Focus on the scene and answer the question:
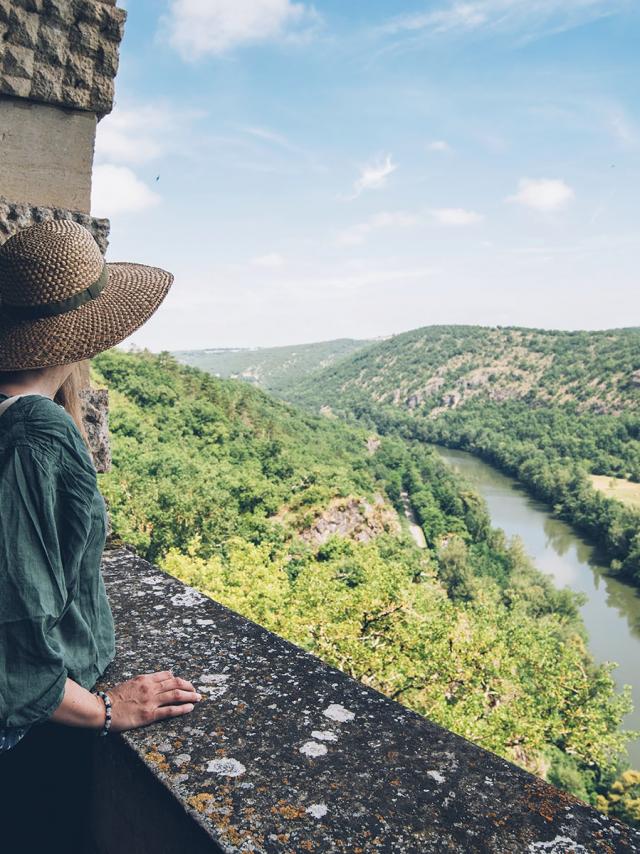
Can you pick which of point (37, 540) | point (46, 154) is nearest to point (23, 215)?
point (46, 154)

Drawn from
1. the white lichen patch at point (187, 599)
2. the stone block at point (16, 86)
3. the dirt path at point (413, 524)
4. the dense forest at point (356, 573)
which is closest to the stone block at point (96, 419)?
the white lichen patch at point (187, 599)

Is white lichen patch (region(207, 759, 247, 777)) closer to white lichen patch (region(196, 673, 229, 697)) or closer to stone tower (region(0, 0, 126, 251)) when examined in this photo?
white lichen patch (region(196, 673, 229, 697))

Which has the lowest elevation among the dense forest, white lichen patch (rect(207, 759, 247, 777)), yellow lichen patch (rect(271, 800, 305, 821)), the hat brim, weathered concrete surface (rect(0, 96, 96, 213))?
the dense forest

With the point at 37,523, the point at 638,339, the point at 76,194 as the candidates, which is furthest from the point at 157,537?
the point at 638,339

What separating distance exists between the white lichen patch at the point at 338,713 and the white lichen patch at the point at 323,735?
0.06m

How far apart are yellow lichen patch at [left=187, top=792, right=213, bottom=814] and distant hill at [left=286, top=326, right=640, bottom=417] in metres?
100

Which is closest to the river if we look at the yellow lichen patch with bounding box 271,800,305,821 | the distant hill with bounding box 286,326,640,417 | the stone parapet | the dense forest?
the dense forest

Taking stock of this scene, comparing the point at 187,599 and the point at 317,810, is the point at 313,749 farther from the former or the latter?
the point at 187,599

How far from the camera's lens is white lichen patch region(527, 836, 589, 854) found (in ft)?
4.14

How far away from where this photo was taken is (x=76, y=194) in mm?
2883

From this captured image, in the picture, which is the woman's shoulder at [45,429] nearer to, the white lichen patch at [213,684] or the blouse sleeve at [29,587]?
the blouse sleeve at [29,587]

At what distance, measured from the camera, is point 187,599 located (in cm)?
240

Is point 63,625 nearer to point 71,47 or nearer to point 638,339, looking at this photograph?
point 71,47

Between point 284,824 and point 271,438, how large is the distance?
4493 centimetres
